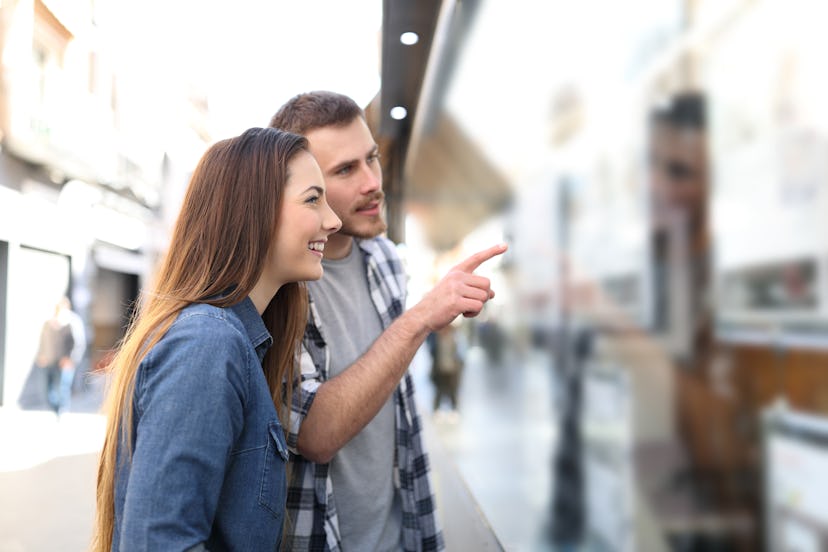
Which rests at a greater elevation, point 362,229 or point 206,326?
point 362,229

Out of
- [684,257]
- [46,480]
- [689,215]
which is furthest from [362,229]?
[684,257]

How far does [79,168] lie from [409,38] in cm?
57

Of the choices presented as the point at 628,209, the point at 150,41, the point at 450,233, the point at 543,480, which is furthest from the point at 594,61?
the point at 150,41

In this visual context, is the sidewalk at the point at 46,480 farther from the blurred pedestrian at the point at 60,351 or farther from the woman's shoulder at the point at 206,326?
the woman's shoulder at the point at 206,326

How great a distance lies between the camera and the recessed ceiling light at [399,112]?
4.55 ft

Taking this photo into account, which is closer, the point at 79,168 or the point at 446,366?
the point at 79,168

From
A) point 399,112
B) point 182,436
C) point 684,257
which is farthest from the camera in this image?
point 684,257

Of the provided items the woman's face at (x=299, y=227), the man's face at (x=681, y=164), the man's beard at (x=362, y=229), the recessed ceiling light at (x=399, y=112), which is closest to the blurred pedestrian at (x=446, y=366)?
the recessed ceiling light at (x=399, y=112)

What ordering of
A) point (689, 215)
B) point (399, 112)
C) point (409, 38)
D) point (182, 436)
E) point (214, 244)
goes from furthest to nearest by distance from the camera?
point (689, 215)
point (399, 112)
point (409, 38)
point (214, 244)
point (182, 436)

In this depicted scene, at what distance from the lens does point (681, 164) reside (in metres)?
13.8

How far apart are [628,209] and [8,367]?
12035 mm

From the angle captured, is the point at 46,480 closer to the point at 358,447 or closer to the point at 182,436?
the point at 358,447

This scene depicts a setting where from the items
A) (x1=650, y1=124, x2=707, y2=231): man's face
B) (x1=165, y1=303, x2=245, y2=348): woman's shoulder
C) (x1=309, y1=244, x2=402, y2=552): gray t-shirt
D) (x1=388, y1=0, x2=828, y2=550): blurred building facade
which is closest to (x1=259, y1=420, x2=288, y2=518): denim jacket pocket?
(x1=165, y1=303, x2=245, y2=348): woman's shoulder

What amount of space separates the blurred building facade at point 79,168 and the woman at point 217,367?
0.18 m
